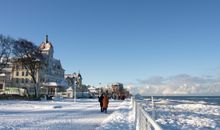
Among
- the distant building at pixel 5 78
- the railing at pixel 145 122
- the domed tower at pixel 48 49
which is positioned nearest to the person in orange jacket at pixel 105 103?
the railing at pixel 145 122

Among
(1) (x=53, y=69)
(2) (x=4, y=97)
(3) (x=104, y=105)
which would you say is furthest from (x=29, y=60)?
(1) (x=53, y=69)

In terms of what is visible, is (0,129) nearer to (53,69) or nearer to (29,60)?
(29,60)

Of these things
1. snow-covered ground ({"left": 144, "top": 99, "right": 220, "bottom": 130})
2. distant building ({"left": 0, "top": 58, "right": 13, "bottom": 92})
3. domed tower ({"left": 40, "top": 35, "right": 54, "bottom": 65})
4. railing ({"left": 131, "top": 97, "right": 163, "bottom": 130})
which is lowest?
snow-covered ground ({"left": 144, "top": 99, "right": 220, "bottom": 130})

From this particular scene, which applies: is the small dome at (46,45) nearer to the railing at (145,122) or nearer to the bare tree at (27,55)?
the bare tree at (27,55)

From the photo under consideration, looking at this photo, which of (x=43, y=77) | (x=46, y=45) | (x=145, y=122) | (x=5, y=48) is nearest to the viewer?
(x=145, y=122)

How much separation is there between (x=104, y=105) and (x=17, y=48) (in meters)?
46.3

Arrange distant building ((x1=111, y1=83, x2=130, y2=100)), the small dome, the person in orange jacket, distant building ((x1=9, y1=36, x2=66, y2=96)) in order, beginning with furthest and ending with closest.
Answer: the small dome < distant building ((x1=9, y1=36, x2=66, y2=96)) < distant building ((x1=111, y1=83, x2=130, y2=100)) < the person in orange jacket

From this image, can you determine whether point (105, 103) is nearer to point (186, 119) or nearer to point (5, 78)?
point (186, 119)

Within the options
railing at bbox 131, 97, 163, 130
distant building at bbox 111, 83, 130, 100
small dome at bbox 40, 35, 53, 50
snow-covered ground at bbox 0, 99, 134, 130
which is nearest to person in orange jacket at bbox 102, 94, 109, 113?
snow-covered ground at bbox 0, 99, 134, 130

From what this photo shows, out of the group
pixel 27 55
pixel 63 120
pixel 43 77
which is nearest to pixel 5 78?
pixel 43 77

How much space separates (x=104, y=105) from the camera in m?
26.7

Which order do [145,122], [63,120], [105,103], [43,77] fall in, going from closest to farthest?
[145,122] → [63,120] → [105,103] → [43,77]

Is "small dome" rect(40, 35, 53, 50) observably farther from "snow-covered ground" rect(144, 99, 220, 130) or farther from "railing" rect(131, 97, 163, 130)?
"railing" rect(131, 97, 163, 130)

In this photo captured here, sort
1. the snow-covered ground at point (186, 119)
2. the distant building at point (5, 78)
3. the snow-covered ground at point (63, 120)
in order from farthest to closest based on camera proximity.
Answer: the distant building at point (5, 78) < the snow-covered ground at point (186, 119) < the snow-covered ground at point (63, 120)
